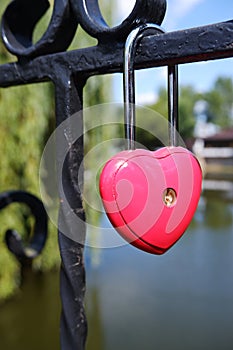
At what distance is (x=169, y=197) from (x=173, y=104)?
70 mm

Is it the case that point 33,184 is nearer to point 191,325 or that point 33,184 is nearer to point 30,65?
point 191,325

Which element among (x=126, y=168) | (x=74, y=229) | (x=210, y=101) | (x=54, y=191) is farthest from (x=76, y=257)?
(x=210, y=101)

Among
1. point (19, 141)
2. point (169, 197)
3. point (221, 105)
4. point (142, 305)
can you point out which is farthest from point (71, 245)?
point (221, 105)

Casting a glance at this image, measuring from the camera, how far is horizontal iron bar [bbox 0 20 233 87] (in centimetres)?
26

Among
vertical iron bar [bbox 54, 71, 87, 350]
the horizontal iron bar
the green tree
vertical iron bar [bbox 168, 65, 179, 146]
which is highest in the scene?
the green tree

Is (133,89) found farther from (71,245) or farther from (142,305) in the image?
(142,305)

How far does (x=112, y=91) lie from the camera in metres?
2.84

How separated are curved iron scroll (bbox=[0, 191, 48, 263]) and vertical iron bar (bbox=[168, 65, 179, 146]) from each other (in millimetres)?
199

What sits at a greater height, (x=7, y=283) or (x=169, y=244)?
(x=169, y=244)

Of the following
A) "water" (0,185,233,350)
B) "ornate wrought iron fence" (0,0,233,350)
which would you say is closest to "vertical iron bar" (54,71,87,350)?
"ornate wrought iron fence" (0,0,233,350)

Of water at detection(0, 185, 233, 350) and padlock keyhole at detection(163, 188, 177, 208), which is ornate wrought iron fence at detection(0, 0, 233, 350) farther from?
water at detection(0, 185, 233, 350)

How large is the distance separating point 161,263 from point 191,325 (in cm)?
95

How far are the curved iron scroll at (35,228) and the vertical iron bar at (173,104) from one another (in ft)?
0.65

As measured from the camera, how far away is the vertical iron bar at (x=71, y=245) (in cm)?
33
